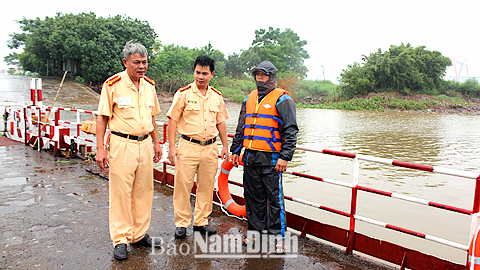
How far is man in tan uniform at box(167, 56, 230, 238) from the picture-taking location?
309cm

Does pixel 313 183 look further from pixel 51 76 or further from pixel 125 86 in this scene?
pixel 51 76

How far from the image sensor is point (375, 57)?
144 ft

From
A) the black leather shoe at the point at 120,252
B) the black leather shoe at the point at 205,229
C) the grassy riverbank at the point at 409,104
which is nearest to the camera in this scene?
the black leather shoe at the point at 120,252

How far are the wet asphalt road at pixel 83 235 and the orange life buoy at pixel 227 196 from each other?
0.32 ft

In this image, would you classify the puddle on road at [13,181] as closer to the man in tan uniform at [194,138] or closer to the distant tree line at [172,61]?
the man in tan uniform at [194,138]

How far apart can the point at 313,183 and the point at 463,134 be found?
1448cm

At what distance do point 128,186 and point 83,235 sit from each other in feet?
2.63

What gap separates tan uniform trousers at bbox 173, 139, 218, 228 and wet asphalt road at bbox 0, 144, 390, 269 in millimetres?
210

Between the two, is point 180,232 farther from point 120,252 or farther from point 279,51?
point 279,51

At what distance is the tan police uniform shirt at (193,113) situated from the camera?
309 cm

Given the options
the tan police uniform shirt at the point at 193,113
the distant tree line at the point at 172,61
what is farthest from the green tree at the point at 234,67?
the tan police uniform shirt at the point at 193,113

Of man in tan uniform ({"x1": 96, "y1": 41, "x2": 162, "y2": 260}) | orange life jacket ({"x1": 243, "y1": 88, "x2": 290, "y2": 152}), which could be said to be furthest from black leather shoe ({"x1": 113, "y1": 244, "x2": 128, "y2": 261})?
orange life jacket ({"x1": 243, "y1": 88, "x2": 290, "y2": 152})

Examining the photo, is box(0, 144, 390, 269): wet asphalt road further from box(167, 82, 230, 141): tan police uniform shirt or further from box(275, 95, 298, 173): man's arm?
box(167, 82, 230, 141): tan police uniform shirt

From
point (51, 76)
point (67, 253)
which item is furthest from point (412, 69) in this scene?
point (67, 253)
